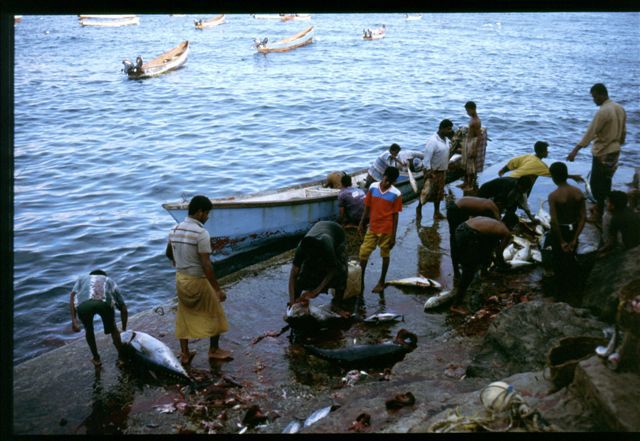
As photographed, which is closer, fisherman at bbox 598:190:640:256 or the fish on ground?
fisherman at bbox 598:190:640:256

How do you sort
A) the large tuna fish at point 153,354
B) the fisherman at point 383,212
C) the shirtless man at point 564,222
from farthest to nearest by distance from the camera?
the fisherman at point 383,212 → the shirtless man at point 564,222 → the large tuna fish at point 153,354

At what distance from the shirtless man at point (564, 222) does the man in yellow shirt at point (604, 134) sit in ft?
3.72

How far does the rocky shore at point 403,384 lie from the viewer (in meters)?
4.59

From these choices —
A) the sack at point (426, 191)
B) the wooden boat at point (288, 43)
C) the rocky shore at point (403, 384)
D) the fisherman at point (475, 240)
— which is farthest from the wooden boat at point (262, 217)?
the wooden boat at point (288, 43)

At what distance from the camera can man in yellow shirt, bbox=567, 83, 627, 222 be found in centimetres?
839

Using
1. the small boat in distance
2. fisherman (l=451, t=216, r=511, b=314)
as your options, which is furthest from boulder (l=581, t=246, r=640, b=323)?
the small boat in distance

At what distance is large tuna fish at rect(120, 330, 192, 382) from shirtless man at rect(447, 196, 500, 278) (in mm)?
4141

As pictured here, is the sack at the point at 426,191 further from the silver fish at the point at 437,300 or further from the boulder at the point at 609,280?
the boulder at the point at 609,280

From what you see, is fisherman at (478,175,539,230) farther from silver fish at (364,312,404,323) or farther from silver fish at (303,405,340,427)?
silver fish at (303,405,340,427)

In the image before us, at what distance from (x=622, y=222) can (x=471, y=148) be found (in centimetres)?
582

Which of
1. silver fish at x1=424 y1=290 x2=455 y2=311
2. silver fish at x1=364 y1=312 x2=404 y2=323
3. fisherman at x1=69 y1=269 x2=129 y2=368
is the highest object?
fisherman at x1=69 y1=269 x2=129 y2=368

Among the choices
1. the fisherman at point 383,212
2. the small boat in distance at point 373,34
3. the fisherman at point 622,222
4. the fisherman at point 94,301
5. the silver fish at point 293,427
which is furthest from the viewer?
the small boat in distance at point 373,34

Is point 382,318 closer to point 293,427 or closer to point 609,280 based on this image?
point 293,427
